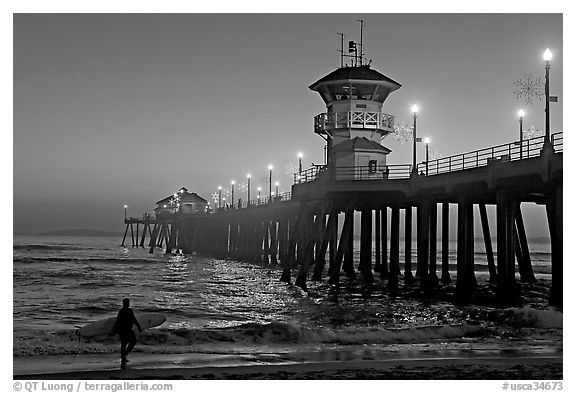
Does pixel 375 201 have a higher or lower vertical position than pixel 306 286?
higher

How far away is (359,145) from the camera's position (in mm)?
36844

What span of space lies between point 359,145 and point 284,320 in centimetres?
1495

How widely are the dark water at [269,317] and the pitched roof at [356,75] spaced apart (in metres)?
11.4

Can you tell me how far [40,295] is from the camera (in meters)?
35.7

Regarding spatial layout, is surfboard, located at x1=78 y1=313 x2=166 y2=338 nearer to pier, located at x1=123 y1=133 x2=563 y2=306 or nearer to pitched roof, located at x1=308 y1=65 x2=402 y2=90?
pier, located at x1=123 y1=133 x2=563 y2=306

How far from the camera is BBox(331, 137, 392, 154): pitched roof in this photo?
3684 cm

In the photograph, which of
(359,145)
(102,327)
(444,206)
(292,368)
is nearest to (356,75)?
(359,145)

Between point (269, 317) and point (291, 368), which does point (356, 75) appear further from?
point (291, 368)

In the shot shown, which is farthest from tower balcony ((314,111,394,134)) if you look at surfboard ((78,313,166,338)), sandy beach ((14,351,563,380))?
sandy beach ((14,351,563,380))

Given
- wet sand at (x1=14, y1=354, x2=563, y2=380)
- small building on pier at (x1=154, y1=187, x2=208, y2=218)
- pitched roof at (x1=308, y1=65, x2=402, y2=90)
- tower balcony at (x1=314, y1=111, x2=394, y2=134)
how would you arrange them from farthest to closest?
small building on pier at (x1=154, y1=187, x2=208, y2=218) < pitched roof at (x1=308, y1=65, x2=402, y2=90) < tower balcony at (x1=314, y1=111, x2=394, y2=134) < wet sand at (x1=14, y1=354, x2=563, y2=380)

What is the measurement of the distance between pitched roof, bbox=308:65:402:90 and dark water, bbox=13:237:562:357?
37.4 feet
